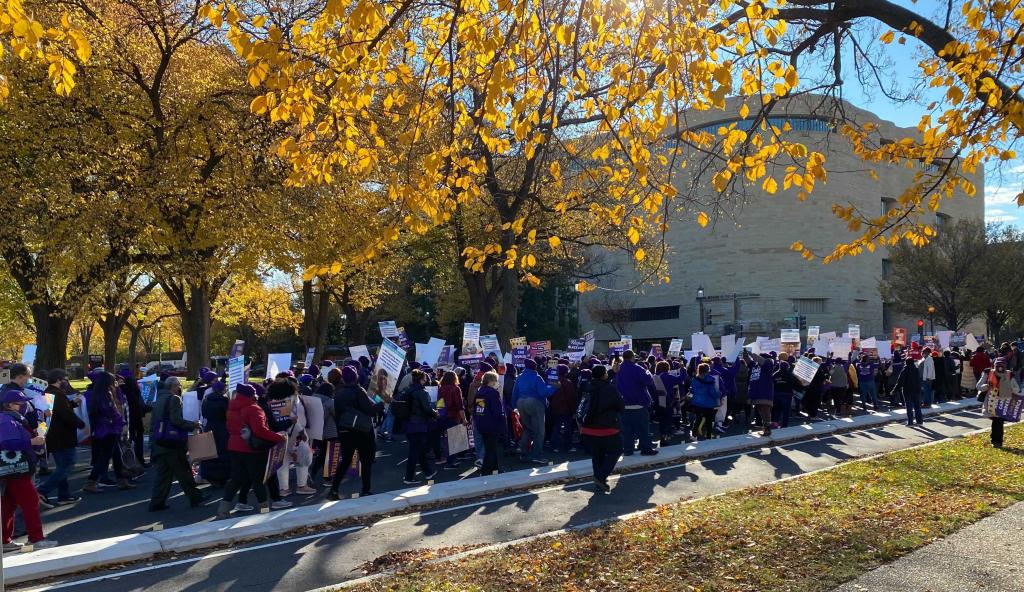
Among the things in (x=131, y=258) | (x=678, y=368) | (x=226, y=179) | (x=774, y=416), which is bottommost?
(x=774, y=416)

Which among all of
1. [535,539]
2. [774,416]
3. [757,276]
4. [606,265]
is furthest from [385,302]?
[535,539]

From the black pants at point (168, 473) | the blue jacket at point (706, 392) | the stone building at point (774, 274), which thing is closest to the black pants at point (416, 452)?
the black pants at point (168, 473)

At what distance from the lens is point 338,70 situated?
6.55 metres

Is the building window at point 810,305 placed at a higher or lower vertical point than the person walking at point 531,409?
higher

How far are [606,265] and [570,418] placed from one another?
5359cm

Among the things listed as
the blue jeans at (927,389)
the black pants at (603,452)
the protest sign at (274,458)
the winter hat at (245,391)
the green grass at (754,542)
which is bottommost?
the blue jeans at (927,389)

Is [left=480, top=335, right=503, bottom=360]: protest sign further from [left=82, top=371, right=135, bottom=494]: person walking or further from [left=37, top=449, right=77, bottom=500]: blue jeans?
[left=37, top=449, right=77, bottom=500]: blue jeans

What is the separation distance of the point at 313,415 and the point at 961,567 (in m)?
8.00

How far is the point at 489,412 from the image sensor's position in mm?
11758

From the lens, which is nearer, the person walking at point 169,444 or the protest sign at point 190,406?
the person walking at point 169,444

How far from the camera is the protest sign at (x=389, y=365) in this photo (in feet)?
43.9

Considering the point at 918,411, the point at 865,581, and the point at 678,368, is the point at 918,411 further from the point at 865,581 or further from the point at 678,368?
the point at 865,581

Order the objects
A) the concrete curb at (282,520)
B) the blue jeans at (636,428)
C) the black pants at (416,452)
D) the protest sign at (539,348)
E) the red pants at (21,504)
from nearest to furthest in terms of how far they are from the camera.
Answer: the concrete curb at (282,520), the red pants at (21,504), the black pants at (416,452), the blue jeans at (636,428), the protest sign at (539,348)

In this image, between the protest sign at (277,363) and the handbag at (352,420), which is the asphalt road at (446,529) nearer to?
the handbag at (352,420)
